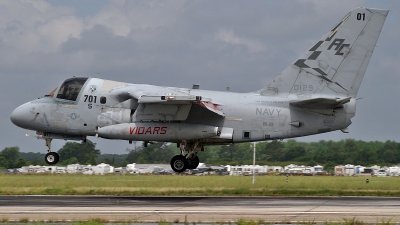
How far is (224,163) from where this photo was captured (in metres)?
59.4

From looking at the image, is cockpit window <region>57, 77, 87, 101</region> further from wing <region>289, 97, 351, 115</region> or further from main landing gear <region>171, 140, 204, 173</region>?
wing <region>289, 97, 351, 115</region>

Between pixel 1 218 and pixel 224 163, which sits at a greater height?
pixel 224 163

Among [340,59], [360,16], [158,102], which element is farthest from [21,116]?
[360,16]

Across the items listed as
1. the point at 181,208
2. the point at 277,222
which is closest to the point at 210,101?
the point at 181,208

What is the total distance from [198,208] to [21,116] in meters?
12.4

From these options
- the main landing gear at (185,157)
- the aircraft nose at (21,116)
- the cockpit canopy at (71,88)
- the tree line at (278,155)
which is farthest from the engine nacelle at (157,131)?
the tree line at (278,155)

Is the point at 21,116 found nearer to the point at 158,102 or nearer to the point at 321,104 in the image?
the point at 158,102

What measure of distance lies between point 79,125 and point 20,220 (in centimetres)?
1179

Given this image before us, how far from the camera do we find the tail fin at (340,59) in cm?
3141

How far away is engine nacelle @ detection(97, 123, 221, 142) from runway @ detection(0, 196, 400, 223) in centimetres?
327

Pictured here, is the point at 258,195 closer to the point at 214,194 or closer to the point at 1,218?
the point at 214,194

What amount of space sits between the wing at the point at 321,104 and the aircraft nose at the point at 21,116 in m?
12.4

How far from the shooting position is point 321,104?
101ft

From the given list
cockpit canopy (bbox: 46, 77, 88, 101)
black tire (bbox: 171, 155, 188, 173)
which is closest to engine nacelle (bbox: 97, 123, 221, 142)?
black tire (bbox: 171, 155, 188, 173)
